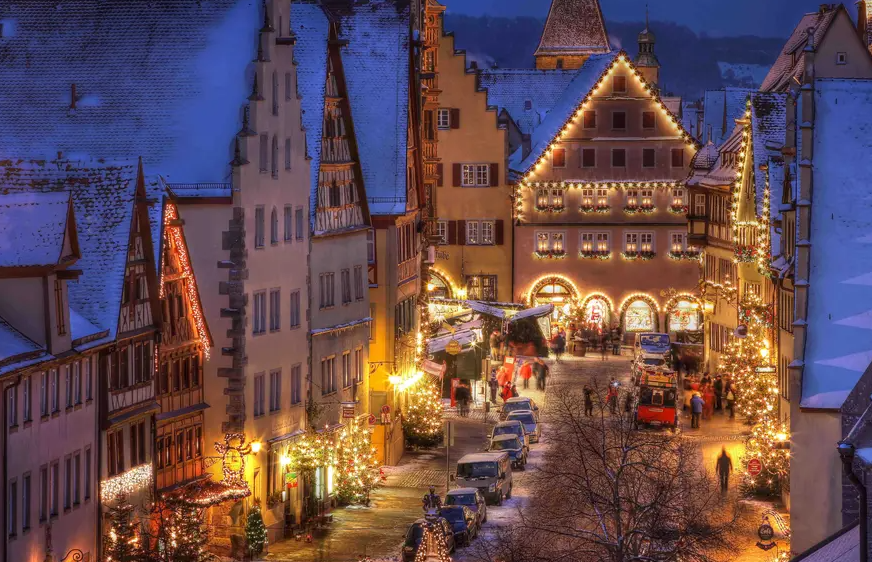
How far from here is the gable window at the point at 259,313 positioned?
57031 millimetres

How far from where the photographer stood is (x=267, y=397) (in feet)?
189

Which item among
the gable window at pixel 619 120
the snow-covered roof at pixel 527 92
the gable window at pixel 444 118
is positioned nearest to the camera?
the gable window at pixel 444 118

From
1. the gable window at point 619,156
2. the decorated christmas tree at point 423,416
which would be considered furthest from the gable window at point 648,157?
the decorated christmas tree at point 423,416

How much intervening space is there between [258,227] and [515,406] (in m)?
23.0

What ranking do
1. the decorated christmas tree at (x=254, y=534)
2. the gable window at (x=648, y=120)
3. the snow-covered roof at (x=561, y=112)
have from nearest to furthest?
the decorated christmas tree at (x=254, y=534) → the gable window at (x=648, y=120) → the snow-covered roof at (x=561, y=112)

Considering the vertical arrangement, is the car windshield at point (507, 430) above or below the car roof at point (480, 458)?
below

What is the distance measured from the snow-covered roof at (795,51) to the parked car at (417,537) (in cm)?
3411

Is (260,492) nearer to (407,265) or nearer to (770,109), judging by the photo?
(407,265)

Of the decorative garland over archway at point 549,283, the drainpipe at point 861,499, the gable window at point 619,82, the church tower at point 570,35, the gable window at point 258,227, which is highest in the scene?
the church tower at point 570,35

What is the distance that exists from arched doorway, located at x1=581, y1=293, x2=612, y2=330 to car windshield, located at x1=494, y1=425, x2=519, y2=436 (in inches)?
1631

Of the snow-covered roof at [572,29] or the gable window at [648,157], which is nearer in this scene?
the gable window at [648,157]

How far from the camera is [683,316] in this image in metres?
112

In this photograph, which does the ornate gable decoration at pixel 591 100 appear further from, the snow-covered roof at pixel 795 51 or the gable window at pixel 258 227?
the gable window at pixel 258 227

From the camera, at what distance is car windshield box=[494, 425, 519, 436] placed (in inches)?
2768
